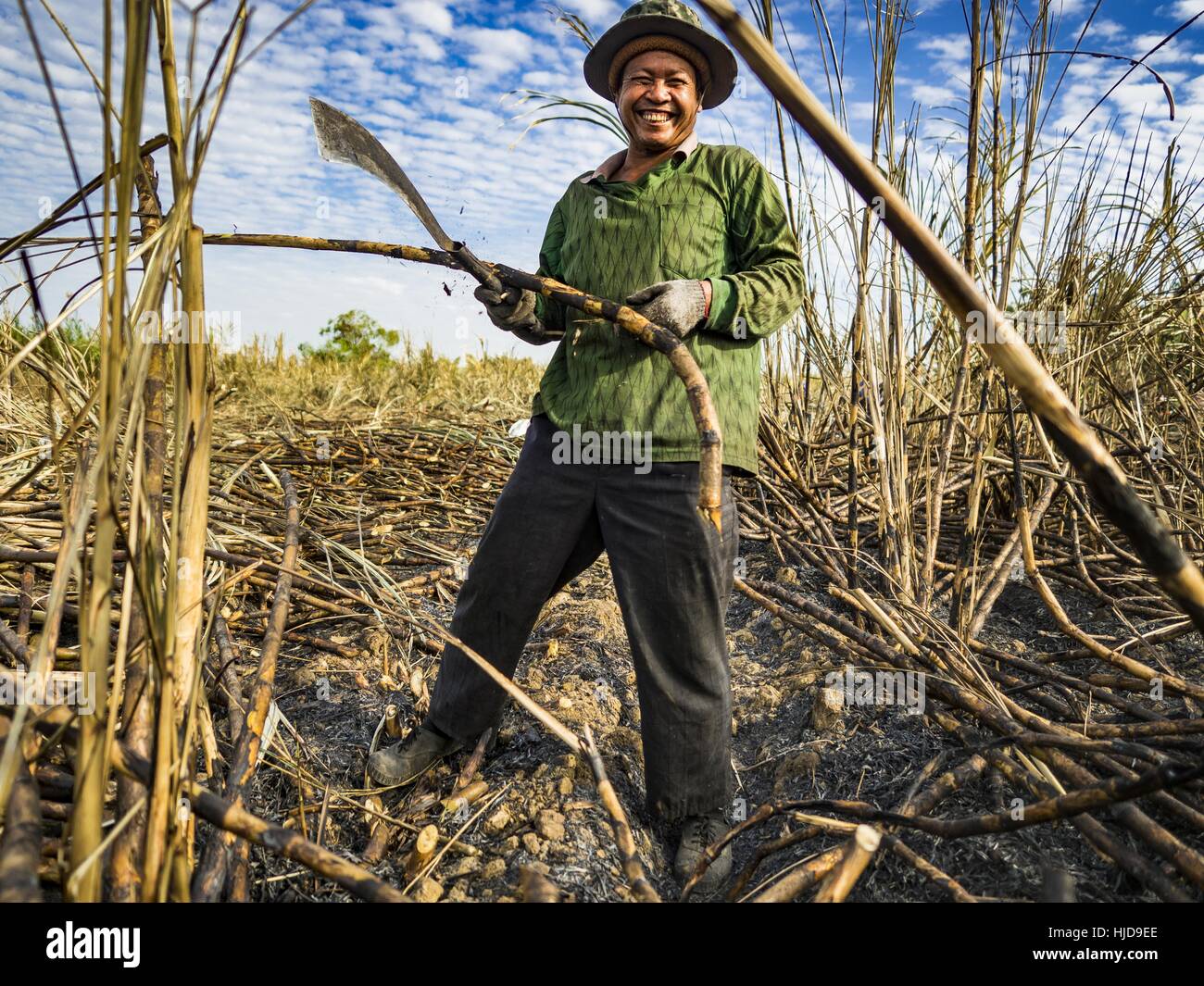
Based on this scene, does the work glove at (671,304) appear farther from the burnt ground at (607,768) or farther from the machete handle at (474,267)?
the burnt ground at (607,768)

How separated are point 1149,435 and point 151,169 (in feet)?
10.4

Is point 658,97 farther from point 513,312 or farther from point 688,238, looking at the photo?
point 513,312

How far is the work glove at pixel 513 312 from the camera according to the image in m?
1.72

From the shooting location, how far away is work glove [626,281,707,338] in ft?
5.03

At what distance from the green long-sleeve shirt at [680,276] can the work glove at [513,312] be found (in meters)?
0.11

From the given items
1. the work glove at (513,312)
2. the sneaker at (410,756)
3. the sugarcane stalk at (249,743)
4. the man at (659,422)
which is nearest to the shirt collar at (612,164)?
the man at (659,422)

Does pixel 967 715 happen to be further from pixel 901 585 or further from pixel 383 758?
pixel 383 758

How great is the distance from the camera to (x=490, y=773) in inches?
76.7

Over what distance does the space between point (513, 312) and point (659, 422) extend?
43 cm

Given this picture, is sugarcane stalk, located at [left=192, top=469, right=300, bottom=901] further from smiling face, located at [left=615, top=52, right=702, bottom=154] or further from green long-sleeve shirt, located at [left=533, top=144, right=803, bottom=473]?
smiling face, located at [left=615, top=52, right=702, bottom=154]

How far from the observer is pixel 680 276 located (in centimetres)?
173

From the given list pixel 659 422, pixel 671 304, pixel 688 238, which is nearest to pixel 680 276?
pixel 688 238
